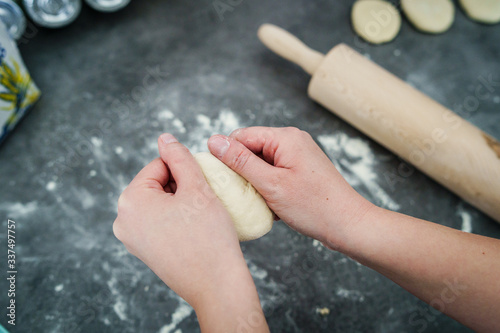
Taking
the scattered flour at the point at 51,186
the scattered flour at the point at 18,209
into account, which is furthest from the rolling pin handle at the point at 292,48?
the scattered flour at the point at 18,209

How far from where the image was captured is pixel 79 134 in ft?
5.60

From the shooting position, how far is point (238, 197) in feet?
3.80

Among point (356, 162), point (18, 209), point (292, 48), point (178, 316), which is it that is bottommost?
point (178, 316)

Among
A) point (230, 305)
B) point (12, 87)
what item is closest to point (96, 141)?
point (12, 87)

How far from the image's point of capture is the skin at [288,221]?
95cm

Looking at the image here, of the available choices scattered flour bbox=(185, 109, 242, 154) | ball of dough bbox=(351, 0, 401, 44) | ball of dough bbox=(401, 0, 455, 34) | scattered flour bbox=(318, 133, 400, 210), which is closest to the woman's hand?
scattered flour bbox=(185, 109, 242, 154)

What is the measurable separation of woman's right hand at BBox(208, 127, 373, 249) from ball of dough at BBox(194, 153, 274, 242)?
0.03 m

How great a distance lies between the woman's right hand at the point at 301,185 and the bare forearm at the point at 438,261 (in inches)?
2.6

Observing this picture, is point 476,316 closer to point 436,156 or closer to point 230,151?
point 436,156

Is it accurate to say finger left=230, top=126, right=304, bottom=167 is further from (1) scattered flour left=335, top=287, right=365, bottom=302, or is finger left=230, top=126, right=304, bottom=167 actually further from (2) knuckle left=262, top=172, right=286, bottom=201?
(1) scattered flour left=335, top=287, right=365, bottom=302

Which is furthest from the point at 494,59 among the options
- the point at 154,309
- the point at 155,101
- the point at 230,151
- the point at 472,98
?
the point at 154,309

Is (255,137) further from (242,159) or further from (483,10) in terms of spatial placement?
(483,10)

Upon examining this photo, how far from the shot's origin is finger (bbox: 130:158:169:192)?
106cm

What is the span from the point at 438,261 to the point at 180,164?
2.73ft
